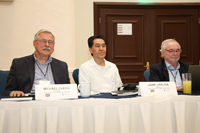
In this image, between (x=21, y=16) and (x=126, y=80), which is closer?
(x=21, y=16)

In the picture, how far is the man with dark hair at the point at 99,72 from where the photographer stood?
2504 millimetres

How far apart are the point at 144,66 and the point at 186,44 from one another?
0.94m

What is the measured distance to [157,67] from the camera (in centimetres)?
244

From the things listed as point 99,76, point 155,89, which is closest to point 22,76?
point 99,76

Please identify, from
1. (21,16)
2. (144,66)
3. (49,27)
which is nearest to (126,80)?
(144,66)

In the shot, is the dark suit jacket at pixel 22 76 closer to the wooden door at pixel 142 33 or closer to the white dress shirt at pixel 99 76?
the white dress shirt at pixel 99 76

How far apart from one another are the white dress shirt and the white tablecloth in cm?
95

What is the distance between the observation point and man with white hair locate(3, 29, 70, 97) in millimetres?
2240

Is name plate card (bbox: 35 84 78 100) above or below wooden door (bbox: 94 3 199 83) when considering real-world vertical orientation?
below

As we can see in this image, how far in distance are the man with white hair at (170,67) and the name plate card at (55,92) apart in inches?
44.1

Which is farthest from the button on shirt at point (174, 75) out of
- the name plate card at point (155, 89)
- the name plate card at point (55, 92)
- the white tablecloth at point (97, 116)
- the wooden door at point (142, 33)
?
the wooden door at point (142, 33)

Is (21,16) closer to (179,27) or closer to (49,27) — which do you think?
(49,27)

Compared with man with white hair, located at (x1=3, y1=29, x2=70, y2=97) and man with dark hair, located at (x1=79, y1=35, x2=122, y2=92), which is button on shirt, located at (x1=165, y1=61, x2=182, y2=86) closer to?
man with dark hair, located at (x1=79, y1=35, x2=122, y2=92)

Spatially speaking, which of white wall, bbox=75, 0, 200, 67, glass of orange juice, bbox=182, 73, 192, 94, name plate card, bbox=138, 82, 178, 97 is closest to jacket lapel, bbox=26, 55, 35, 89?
name plate card, bbox=138, 82, 178, 97
